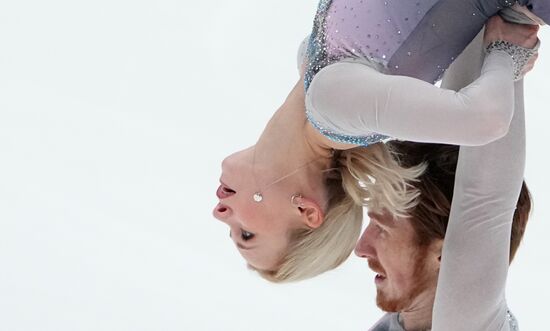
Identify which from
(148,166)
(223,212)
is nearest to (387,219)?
(223,212)

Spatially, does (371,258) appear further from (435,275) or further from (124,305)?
(124,305)

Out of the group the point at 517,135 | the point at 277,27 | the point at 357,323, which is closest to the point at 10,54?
the point at 277,27

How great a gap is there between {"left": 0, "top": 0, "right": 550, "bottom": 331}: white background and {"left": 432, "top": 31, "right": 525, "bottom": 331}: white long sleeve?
44.2 inches

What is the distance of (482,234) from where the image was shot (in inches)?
103

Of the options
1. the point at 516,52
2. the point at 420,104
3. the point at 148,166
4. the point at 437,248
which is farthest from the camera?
the point at 148,166

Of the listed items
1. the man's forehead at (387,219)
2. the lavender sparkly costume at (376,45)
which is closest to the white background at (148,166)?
the man's forehead at (387,219)

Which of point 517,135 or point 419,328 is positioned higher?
point 517,135

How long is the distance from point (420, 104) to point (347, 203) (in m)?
0.63

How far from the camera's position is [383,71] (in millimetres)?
2625

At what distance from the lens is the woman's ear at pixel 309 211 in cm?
279

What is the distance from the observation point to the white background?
168 inches

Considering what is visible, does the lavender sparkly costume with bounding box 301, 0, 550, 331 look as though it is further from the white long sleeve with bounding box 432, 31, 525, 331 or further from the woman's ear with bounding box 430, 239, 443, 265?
the woman's ear with bounding box 430, 239, 443, 265

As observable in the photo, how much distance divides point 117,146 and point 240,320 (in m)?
1.23

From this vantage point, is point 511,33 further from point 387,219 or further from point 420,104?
point 387,219
